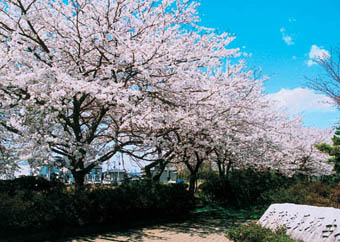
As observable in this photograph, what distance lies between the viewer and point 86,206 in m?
8.40

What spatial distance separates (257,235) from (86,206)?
4.63 meters

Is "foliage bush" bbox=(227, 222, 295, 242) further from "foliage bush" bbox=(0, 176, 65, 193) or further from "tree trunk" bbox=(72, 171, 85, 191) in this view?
"foliage bush" bbox=(0, 176, 65, 193)

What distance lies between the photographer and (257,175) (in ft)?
57.6

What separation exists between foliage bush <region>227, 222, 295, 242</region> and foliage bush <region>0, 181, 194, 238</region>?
3.54 m

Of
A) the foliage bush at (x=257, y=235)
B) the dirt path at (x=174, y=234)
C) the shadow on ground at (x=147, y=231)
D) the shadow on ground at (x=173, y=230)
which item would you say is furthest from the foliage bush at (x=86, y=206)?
the foliage bush at (x=257, y=235)

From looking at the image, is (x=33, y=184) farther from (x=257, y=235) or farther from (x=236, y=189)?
(x=236, y=189)

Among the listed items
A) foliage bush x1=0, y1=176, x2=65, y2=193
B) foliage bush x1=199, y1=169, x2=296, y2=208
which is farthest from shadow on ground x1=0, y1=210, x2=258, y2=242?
foliage bush x1=199, y1=169, x2=296, y2=208

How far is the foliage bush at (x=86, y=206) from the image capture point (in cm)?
714

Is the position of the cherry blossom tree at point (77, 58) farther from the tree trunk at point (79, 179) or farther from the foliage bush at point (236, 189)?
the foliage bush at point (236, 189)

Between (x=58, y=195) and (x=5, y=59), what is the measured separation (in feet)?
12.4

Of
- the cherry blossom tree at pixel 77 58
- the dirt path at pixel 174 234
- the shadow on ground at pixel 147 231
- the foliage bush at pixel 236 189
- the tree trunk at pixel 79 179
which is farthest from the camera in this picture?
the foliage bush at pixel 236 189

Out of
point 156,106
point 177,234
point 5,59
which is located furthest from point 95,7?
point 177,234

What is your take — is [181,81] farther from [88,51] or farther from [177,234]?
[177,234]

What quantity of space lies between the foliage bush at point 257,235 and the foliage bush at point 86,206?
3.54 meters
